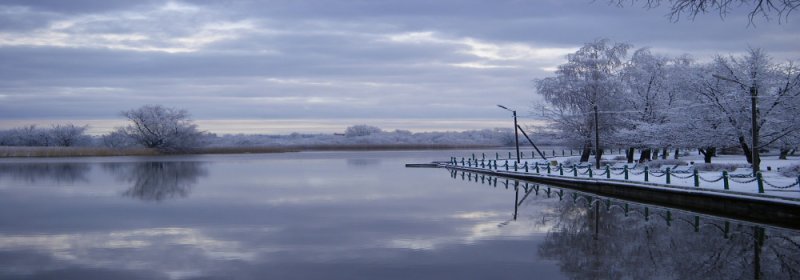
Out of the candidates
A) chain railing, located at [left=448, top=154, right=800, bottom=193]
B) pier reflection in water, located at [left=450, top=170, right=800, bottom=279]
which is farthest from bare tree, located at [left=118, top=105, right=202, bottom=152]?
pier reflection in water, located at [left=450, top=170, right=800, bottom=279]

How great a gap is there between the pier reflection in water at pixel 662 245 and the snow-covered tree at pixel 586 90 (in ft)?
102

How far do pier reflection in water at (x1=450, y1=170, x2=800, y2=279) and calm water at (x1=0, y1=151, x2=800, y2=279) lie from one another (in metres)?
0.03

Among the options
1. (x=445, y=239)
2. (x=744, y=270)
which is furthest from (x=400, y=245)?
(x=744, y=270)

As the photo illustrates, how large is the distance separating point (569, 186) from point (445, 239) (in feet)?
69.6

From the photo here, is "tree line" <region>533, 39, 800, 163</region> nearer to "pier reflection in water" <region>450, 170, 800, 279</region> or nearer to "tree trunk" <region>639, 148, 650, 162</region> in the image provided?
"tree trunk" <region>639, 148, 650, 162</region>

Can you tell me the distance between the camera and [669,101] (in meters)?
53.0

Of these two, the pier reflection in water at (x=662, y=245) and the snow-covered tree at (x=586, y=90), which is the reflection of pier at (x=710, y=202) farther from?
the snow-covered tree at (x=586, y=90)

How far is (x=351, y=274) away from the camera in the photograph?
13250 millimetres

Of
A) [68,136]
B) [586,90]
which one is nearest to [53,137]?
[68,136]

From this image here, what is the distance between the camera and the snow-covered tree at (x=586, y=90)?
55.1 meters

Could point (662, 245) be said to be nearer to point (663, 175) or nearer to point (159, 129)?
point (663, 175)

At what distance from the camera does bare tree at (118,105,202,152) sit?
359ft

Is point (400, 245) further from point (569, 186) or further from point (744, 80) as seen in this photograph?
point (744, 80)

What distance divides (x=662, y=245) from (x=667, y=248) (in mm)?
424
